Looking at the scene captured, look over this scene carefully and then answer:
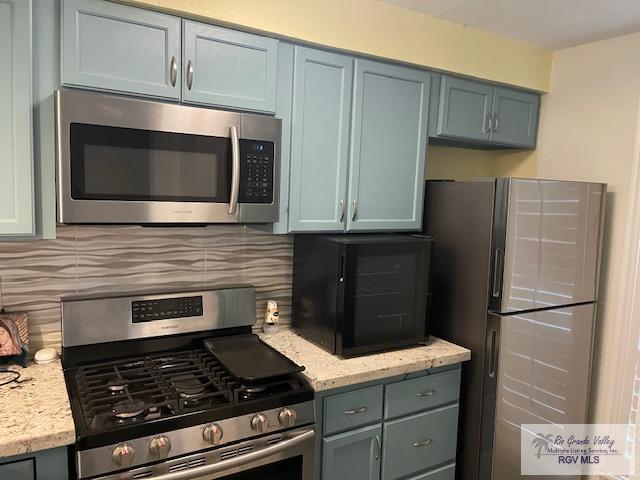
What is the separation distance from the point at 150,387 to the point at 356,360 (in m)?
0.78

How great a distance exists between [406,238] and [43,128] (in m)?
1.44

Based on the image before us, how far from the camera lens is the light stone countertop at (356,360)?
1.78m

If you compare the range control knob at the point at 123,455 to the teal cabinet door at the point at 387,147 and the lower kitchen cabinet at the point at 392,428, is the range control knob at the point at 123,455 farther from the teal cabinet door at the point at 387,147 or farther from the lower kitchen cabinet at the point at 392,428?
the teal cabinet door at the point at 387,147

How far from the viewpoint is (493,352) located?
82.9 inches

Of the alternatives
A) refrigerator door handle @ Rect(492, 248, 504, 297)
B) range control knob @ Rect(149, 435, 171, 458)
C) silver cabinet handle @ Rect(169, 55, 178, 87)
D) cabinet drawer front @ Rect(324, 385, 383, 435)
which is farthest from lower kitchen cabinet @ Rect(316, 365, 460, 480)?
silver cabinet handle @ Rect(169, 55, 178, 87)

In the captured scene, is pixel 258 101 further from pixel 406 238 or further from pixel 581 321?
pixel 581 321

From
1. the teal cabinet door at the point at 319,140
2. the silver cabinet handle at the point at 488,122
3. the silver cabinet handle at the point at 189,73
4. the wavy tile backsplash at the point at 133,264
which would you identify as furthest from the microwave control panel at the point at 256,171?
the silver cabinet handle at the point at 488,122

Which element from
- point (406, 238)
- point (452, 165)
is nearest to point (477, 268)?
point (406, 238)

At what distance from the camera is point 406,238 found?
7.00 feet

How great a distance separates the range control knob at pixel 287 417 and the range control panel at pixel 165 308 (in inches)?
24.8

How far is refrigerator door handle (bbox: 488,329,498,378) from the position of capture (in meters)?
2.10

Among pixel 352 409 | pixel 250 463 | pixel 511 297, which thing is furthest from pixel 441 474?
pixel 250 463

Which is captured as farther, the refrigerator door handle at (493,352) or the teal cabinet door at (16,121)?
the refrigerator door handle at (493,352)

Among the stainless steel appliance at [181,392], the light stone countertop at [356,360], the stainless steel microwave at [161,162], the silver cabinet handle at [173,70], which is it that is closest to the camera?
the stainless steel appliance at [181,392]
